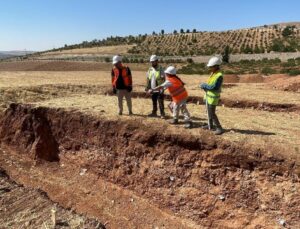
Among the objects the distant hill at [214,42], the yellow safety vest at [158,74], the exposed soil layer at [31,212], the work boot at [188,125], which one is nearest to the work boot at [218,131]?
the work boot at [188,125]

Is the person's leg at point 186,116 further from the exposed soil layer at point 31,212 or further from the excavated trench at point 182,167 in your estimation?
the exposed soil layer at point 31,212

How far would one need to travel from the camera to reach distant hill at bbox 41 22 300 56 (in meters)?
66.2

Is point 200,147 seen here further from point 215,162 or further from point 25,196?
point 25,196

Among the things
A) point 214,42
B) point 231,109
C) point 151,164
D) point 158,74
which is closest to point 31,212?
point 151,164

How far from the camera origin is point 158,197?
10.4 metres

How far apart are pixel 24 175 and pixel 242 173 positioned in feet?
23.1

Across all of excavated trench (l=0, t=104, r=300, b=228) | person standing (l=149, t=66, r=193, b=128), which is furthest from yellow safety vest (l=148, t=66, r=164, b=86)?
excavated trench (l=0, t=104, r=300, b=228)

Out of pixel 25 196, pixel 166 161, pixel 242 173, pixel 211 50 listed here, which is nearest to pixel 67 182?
pixel 25 196

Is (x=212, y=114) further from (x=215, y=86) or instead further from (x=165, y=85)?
(x=165, y=85)

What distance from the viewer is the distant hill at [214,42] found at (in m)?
Answer: 66.2

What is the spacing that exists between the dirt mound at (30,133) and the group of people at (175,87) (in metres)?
3.00

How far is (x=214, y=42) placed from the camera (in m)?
76.1

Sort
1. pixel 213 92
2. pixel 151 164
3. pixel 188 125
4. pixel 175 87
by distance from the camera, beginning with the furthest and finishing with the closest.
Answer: pixel 151 164 → pixel 188 125 → pixel 175 87 → pixel 213 92

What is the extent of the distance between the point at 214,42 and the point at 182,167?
6884cm
